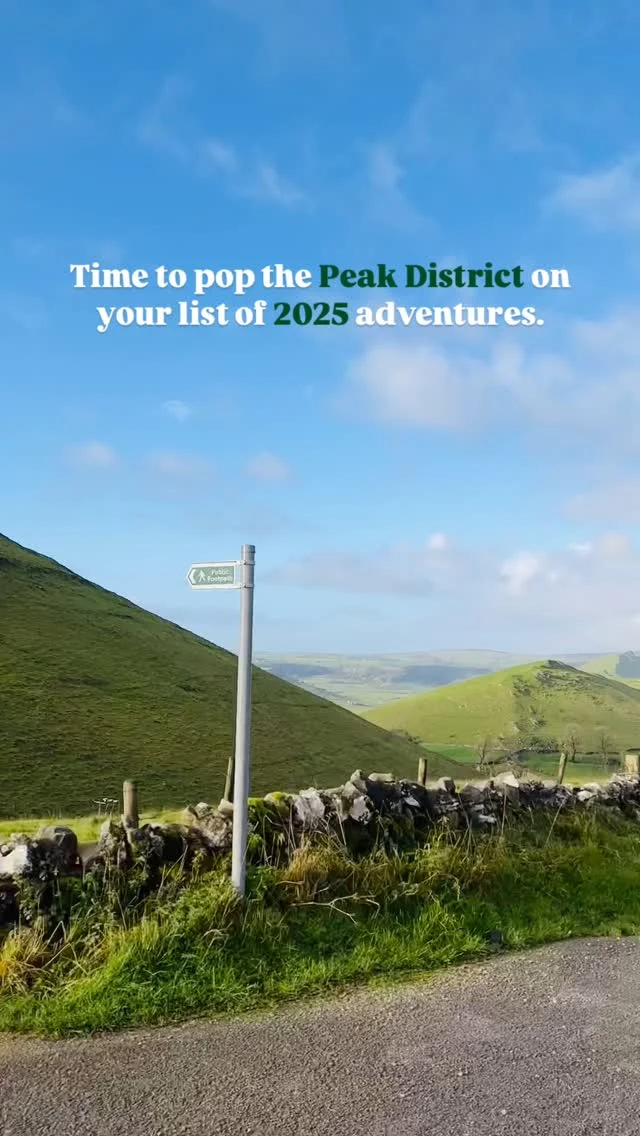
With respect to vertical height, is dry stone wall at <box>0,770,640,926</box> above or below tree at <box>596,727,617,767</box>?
above

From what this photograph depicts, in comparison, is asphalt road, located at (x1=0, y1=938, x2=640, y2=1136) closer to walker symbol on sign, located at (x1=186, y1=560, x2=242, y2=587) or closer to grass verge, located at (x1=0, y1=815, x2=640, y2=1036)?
grass verge, located at (x1=0, y1=815, x2=640, y2=1036)

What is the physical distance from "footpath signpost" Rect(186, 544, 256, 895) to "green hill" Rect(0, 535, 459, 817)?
43049mm

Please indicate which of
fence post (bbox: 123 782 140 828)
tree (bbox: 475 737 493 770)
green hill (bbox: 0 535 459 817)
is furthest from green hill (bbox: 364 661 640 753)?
fence post (bbox: 123 782 140 828)

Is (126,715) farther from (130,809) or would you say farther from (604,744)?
(604,744)

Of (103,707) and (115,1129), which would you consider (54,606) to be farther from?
(115,1129)

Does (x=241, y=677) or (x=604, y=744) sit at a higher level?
(x=241, y=677)

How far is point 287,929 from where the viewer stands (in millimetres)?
7828

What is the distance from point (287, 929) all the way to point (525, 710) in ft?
473

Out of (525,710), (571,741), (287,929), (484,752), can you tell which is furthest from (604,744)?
(287,929)

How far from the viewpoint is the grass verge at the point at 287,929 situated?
264 inches

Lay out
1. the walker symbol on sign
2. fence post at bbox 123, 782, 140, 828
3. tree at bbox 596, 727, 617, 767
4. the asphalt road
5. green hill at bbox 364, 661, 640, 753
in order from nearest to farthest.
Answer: the asphalt road, the walker symbol on sign, fence post at bbox 123, 782, 140, 828, tree at bbox 596, 727, 617, 767, green hill at bbox 364, 661, 640, 753

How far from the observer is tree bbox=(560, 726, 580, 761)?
109 m

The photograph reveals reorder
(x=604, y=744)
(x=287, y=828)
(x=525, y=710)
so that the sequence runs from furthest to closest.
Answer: (x=525, y=710) → (x=604, y=744) → (x=287, y=828)

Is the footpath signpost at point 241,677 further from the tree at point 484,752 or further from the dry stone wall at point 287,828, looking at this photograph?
the tree at point 484,752
